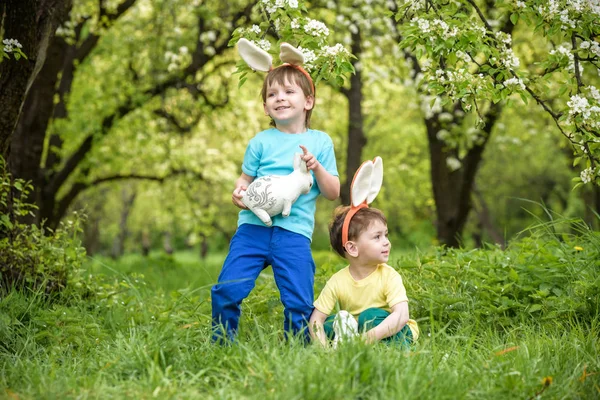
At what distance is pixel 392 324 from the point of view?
3291 millimetres

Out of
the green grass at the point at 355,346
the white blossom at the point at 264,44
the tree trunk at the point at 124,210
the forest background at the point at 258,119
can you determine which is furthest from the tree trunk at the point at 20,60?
the tree trunk at the point at 124,210

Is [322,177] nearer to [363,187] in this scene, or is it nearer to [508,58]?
[363,187]

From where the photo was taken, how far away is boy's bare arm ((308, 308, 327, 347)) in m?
3.28

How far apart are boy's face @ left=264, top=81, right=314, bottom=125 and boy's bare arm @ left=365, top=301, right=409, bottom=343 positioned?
3.66ft

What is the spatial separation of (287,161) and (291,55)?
1.85 ft

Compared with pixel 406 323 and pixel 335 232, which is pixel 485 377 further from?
pixel 335 232

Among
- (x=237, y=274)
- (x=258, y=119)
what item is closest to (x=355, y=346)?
(x=237, y=274)

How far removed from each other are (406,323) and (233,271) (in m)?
0.92

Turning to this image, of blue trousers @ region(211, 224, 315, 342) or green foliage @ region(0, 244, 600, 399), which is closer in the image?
green foliage @ region(0, 244, 600, 399)

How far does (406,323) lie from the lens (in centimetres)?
344

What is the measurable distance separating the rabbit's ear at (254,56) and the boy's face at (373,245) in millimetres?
1034

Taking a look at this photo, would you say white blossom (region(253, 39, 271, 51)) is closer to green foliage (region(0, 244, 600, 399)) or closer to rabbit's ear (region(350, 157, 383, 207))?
rabbit's ear (region(350, 157, 383, 207))

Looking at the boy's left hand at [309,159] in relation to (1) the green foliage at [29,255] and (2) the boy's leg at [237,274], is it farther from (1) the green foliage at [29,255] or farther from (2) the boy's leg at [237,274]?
(1) the green foliage at [29,255]

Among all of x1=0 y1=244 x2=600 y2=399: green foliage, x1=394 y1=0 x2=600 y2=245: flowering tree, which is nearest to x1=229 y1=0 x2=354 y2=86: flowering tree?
x1=394 y1=0 x2=600 y2=245: flowering tree
